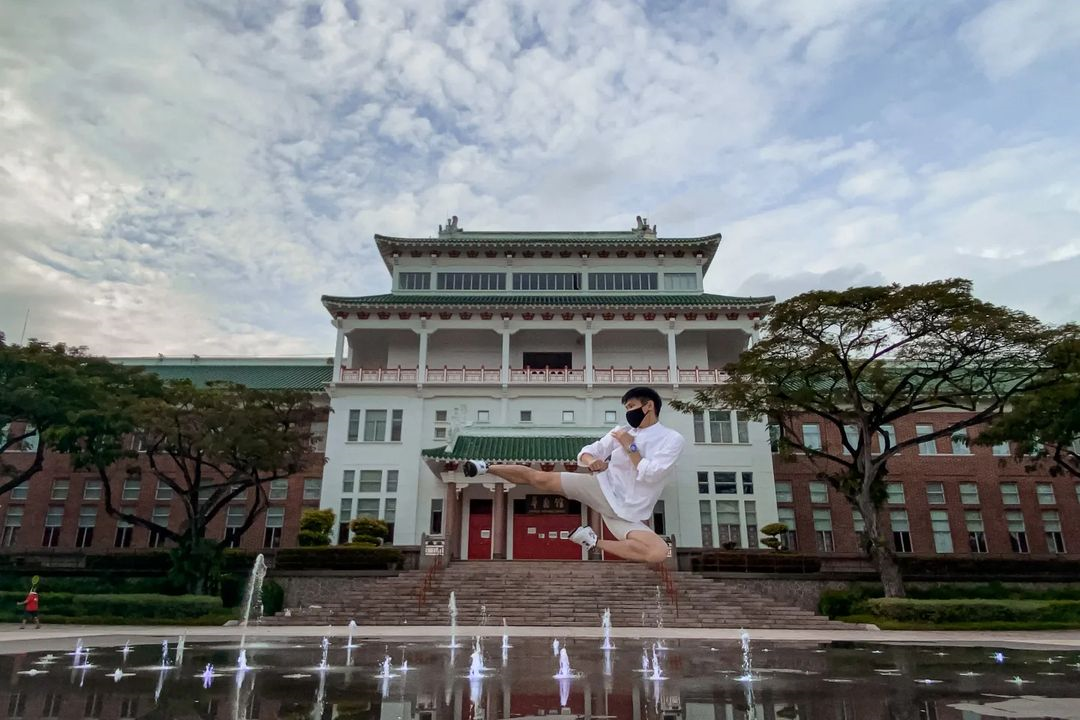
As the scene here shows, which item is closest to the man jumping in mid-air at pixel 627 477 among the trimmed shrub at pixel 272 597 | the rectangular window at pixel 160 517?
the trimmed shrub at pixel 272 597

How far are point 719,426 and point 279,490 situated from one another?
23610 mm

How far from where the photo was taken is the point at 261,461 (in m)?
25.4

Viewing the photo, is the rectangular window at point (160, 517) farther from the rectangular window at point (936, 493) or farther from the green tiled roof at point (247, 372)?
the rectangular window at point (936, 493)

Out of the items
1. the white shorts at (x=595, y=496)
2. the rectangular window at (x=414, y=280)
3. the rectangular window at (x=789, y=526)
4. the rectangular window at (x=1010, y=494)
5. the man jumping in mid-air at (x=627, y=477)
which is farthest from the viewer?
the rectangular window at (x=414, y=280)

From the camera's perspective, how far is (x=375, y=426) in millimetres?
33969

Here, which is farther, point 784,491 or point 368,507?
point 784,491

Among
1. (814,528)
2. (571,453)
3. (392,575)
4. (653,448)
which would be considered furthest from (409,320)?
(653,448)

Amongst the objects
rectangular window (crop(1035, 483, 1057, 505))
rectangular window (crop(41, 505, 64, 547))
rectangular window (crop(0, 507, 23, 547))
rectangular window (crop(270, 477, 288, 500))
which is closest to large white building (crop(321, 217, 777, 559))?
rectangular window (crop(270, 477, 288, 500))

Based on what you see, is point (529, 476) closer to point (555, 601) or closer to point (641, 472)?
point (641, 472)

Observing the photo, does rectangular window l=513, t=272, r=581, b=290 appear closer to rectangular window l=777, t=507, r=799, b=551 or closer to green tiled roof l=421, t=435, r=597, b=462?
green tiled roof l=421, t=435, r=597, b=462

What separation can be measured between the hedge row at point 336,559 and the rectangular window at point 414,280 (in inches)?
680

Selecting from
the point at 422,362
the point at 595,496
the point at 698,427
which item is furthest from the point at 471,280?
the point at 595,496

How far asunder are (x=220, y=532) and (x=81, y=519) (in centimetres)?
747

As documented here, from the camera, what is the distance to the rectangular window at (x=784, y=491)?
115ft
